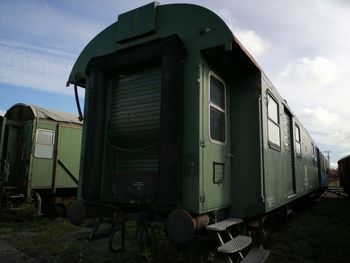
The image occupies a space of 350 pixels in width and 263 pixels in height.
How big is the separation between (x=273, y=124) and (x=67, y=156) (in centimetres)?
707

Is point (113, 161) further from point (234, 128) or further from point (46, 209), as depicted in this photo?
point (46, 209)

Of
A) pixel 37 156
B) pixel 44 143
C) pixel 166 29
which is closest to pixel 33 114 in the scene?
pixel 44 143

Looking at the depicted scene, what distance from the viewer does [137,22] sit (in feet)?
14.5

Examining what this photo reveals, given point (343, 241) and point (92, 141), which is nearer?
point (92, 141)

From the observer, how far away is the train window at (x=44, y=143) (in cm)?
948

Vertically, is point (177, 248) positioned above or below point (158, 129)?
below

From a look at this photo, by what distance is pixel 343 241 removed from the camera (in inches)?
253

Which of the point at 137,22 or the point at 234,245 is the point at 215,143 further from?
the point at 137,22

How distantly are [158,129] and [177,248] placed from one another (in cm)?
153

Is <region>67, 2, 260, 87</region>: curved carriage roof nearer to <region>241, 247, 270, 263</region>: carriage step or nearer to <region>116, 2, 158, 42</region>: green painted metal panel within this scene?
<region>116, 2, 158, 42</region>: green painted metal panel

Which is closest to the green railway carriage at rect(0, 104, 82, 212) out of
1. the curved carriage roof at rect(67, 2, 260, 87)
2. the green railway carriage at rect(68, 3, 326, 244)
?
the green railway carriage at rect(68, 3, 326, 244)

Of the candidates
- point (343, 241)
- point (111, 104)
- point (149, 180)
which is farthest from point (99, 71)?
point (343, 241)

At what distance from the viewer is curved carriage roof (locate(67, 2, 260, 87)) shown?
391 centimetres

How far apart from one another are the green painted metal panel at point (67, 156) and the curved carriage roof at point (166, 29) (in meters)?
5.67
